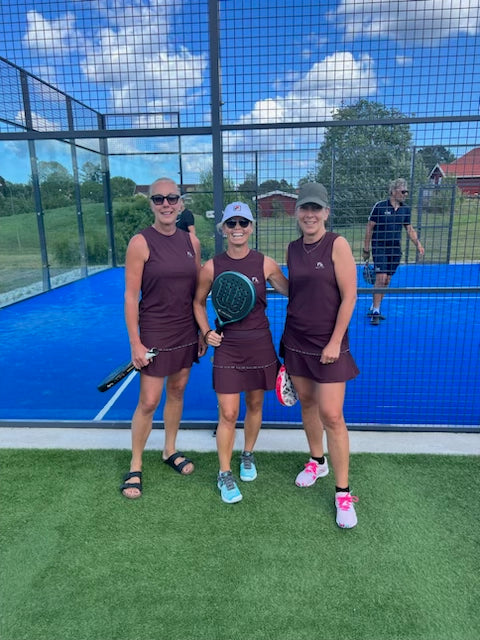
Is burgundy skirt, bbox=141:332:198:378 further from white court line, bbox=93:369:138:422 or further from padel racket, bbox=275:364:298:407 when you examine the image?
white court line, bbox=93:369:138:422

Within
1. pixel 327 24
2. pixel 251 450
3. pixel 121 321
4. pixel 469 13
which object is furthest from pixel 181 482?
pixel 121 321

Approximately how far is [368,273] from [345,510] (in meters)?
3.44

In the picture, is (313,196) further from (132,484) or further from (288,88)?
(132,484)

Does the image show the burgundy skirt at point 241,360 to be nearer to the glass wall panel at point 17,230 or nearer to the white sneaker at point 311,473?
the white sneaker at point 311,473

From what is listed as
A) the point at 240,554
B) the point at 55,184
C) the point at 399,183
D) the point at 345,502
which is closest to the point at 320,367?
the point at 345,502

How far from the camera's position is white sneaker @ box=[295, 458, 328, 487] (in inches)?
117

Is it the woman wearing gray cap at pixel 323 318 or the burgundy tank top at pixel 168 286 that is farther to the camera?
the burgundy tank top at pixel 168 286

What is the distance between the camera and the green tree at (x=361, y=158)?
3262 millimetres

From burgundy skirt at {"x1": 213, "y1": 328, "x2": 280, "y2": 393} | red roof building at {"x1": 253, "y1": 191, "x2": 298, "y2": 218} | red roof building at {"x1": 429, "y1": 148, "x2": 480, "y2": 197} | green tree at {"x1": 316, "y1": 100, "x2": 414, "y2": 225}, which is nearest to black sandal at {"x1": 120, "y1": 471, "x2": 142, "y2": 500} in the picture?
burgundy skirt at {"x1": 213, "y1": 328, "x2": 280, "y2": 393}

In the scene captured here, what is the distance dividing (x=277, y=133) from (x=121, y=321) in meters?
4.89

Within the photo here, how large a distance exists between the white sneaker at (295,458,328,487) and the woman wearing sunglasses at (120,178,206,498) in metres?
0.98

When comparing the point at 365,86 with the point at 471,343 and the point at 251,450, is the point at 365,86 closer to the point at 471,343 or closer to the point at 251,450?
the point at 251,450

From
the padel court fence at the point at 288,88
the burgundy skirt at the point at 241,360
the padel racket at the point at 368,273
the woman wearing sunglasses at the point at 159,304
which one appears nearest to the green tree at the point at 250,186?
the padel court fence at the point at 288,88

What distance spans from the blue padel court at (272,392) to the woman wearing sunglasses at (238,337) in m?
0.95
